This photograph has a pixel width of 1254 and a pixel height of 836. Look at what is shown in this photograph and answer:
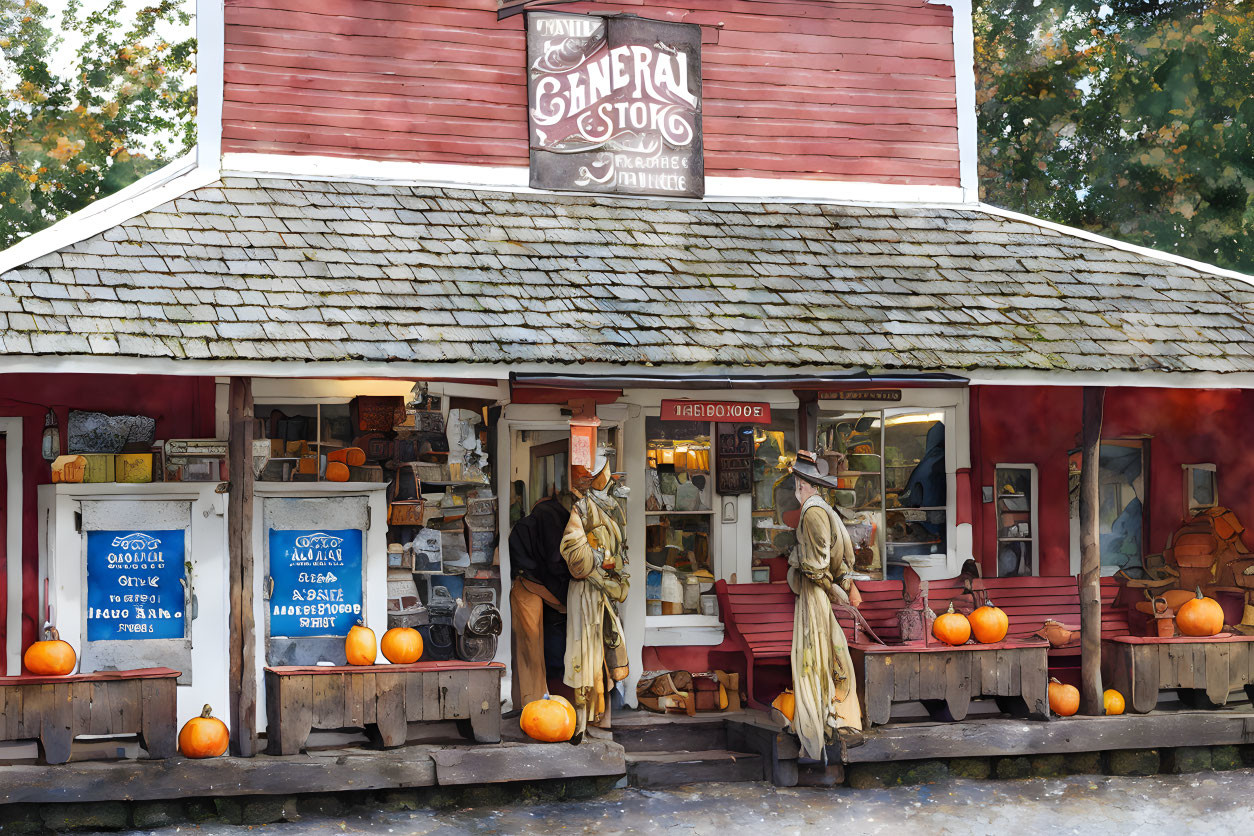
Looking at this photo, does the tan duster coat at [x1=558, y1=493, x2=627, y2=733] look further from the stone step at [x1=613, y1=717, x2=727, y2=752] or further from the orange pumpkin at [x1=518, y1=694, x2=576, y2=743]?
the stone step at [x1=613, y1=717, x2=727, y2=752]

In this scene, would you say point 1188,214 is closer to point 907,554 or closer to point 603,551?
point 907,554

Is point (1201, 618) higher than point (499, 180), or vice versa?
point (499, 180)

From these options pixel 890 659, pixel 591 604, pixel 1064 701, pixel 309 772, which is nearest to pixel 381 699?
pixel 309 772

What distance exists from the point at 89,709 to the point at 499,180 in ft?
16.8

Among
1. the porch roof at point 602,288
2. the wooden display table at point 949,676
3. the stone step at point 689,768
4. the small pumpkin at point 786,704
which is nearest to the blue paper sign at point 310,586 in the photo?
the porch roof at point 602,288

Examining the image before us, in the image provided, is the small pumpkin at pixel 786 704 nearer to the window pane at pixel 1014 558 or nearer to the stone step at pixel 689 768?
the stone step at pixel 689 768

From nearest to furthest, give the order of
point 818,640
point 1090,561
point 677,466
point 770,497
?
point 818,640, point 1090,561, point 677,466, point 770,497

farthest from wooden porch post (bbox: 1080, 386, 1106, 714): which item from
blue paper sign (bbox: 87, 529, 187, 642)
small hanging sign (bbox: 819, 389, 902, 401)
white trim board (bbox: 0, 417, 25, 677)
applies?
white trim board (bbox: 0, 417, 25, 677)

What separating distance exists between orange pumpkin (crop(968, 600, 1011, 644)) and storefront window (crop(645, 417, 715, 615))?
2.17m

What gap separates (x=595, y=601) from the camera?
936 cm

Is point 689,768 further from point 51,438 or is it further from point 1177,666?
point 51,438

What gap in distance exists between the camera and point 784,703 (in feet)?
31.9

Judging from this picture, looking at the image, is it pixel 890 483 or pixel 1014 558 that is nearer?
pixel 890 483

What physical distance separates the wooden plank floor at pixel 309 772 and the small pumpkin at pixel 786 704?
54.1 inches
